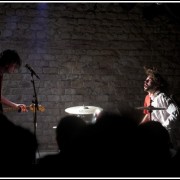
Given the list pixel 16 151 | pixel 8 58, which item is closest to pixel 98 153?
pixel 16 151

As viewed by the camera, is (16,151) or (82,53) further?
(82,53)

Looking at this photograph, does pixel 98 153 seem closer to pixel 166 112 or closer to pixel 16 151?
pixel 16 151

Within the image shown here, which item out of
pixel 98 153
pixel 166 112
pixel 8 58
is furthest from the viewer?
pixel 166 112

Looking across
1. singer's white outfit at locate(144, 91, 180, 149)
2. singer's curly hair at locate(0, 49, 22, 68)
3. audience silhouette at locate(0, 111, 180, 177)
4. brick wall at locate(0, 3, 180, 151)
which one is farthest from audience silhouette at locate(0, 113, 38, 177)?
brick wall at locate(0, 3, 180, 151)

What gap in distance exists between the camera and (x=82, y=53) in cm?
629

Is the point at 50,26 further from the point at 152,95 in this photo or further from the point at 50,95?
the point at 152,95

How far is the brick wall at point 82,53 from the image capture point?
6113 millimetres

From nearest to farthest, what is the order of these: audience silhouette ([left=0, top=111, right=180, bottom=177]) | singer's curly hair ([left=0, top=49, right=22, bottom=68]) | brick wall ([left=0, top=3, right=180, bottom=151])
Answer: audience silhouette ([left=0, top=111, right=180, bottom=177]), singer's curly hair ([left=0, top=49, right=22, bottom=68]), brick wall ([left=0, top=3, right=180, bottom=151])

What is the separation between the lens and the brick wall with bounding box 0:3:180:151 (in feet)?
20.1

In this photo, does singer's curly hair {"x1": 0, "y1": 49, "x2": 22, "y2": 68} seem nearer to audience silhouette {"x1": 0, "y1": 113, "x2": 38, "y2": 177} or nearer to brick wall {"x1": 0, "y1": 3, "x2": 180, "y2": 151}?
brick wall {"x1": 0, "y1": 3, "x2": 180, "y2": 151}

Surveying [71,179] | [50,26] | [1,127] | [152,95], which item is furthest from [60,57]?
[71,179]

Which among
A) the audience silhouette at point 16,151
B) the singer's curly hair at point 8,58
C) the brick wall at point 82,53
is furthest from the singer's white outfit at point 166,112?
the audience silhouette at point 16,151

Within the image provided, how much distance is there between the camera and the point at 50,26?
617 centimetres

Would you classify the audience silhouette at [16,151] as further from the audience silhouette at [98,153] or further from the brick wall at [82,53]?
the brick wall at [82,53]
